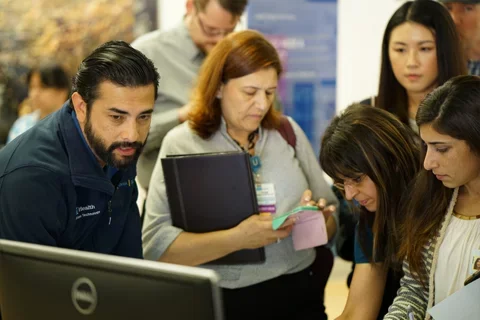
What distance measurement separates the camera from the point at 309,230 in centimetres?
241

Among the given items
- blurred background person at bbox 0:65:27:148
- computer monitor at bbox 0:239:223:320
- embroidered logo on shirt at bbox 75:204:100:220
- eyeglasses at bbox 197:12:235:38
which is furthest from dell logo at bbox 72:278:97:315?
blurred background person at bbox 0:65:27:148

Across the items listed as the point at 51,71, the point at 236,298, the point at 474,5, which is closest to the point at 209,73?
the point at 236,298

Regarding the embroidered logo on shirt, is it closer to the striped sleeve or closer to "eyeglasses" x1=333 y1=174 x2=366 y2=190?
"eyeglasses" x1=333 y1=174 x2=366 y2=190

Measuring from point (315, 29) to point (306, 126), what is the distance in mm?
738

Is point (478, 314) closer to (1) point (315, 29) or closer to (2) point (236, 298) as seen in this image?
(2) point (236, 298)

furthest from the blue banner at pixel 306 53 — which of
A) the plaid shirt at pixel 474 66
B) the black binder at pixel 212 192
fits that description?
the black binder at pixel 212 192

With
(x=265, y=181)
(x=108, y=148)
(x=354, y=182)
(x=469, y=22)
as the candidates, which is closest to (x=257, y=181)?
(x=265, y=181)

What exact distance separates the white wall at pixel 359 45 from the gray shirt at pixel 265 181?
222 cm

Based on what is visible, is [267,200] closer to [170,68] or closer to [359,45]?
[170,68]

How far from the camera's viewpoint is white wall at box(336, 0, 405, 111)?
478cm

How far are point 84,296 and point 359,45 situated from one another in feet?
13.1

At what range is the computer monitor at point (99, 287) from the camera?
3.68ft

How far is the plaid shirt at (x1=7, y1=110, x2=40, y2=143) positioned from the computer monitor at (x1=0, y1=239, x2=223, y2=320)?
372cm

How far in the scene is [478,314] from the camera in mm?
1606
